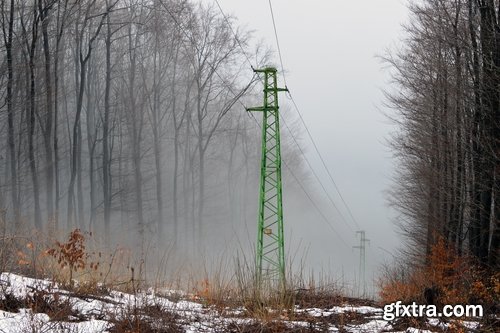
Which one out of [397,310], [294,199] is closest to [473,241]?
[397,310]

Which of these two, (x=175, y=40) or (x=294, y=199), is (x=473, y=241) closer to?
(x=175, y=40)

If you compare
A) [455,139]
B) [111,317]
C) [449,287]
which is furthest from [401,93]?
[111,317]

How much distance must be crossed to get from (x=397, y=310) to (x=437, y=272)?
6.69 meters

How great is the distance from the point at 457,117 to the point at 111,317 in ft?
37.6

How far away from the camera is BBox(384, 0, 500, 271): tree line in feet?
37.3

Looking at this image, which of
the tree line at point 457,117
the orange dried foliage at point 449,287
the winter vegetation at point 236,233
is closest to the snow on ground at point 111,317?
the winter vegetation at point 236,233

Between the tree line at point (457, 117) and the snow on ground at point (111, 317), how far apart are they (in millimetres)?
5789

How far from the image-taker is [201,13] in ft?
93.8

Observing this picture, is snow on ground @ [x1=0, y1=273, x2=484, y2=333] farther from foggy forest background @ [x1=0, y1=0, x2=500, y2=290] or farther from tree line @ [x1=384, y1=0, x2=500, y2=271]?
tree line @ [x1=384, y1=0, x2=500, y2=271]

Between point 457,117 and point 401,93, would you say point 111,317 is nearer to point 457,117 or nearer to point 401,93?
point 457,117

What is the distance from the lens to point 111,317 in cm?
500

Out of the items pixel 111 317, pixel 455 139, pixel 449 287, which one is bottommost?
pixel 449 287

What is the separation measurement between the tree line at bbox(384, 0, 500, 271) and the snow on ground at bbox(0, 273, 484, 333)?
579 cm

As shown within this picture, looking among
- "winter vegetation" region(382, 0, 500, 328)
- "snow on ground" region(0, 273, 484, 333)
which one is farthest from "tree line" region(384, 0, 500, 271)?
"snow on ground" region(0, 273, 484, 333)
